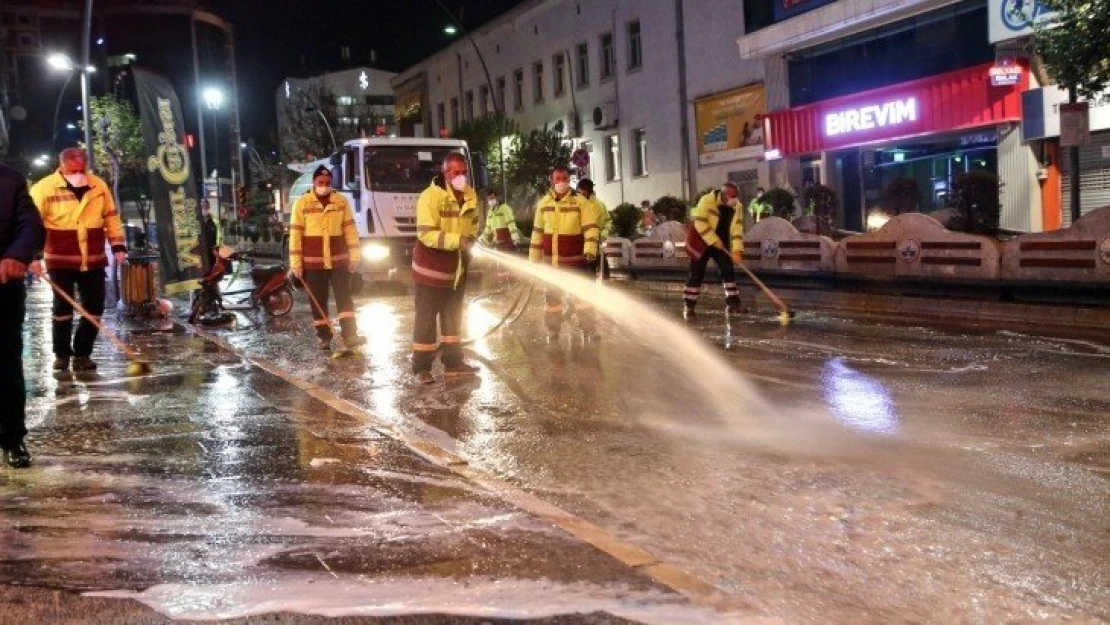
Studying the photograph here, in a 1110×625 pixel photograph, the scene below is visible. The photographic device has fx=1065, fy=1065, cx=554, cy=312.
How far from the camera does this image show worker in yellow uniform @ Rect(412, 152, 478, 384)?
8.91 m

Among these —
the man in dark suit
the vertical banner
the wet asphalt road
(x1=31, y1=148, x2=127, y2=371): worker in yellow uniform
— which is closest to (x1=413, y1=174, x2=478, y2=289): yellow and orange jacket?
the wet asphalt road

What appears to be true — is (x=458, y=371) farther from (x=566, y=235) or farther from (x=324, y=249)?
(x=566, y=235)

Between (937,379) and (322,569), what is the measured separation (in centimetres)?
583

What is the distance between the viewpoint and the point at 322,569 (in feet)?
13.1

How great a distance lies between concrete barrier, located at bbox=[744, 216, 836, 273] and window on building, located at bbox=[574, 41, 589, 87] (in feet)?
72.8

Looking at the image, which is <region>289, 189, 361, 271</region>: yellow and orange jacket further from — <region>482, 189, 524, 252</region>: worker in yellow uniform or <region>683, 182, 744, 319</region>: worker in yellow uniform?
<region>482, 189, 524, 252</region>: worker in yellow uniform

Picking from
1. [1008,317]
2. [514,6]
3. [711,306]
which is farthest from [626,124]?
[1008,317]

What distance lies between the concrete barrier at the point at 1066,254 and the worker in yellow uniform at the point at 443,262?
7.65m

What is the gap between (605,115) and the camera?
3791 cm

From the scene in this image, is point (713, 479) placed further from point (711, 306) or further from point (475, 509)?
point (711, 306)

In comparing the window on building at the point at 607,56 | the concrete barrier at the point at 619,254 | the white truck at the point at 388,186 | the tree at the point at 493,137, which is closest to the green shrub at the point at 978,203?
the concrete barrier at the point at 619,254

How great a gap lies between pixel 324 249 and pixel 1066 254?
28.5ft

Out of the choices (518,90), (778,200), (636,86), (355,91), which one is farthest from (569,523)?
(355,91)

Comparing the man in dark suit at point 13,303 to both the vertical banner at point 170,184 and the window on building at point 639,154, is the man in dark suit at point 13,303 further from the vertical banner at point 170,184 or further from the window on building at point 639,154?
the window on building at point 639,154
